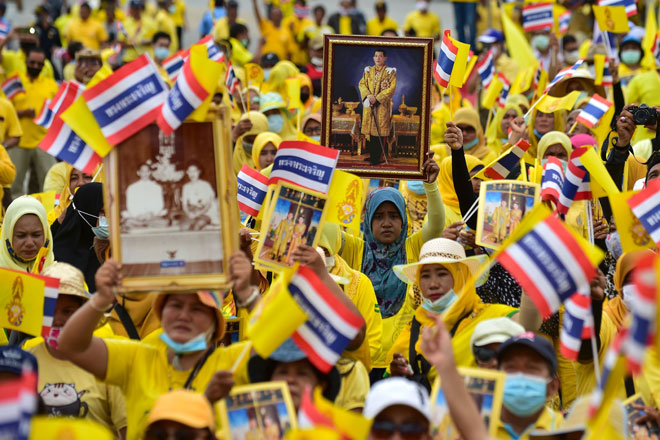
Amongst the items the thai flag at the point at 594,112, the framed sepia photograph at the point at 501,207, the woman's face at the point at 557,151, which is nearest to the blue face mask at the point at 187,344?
the framed sepia photograph at the point at 501,207

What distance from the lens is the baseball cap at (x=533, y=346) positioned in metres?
4.82

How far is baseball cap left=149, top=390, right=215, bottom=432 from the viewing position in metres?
4.42

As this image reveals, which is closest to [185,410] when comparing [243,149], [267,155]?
[267,155]

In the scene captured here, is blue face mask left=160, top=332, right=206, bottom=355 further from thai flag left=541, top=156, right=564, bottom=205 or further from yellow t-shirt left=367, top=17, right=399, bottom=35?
yellow t-shirt left=367, top=17, right=399, bottom=35

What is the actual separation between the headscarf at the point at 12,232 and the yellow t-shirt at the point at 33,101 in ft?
21.0

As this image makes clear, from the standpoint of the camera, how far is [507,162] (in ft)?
25.4

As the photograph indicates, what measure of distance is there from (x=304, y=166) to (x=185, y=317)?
1.26 meters

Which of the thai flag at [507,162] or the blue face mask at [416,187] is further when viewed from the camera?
the blue face mask at [416,187]

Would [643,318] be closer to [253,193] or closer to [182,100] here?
[182,100]

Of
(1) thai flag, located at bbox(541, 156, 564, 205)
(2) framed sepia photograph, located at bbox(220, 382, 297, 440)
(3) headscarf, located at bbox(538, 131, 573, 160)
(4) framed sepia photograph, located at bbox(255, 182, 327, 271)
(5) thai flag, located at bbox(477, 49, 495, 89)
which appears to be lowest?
(2) framed sepia photograph, located at bbox(220, 382, 297, 440)

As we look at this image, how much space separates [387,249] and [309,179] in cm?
170

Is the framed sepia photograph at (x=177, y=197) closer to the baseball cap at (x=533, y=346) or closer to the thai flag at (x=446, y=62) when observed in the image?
the baseball cap at (x=533, y=346)

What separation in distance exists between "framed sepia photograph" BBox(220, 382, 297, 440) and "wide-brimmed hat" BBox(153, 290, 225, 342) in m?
0.62

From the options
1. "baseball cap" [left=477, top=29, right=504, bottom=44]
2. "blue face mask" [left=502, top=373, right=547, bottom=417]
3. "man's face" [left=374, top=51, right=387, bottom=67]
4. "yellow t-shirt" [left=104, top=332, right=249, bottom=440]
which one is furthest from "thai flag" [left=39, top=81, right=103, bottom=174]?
"baseball cap" [left=477, top=29, right=504, bottom=44]
